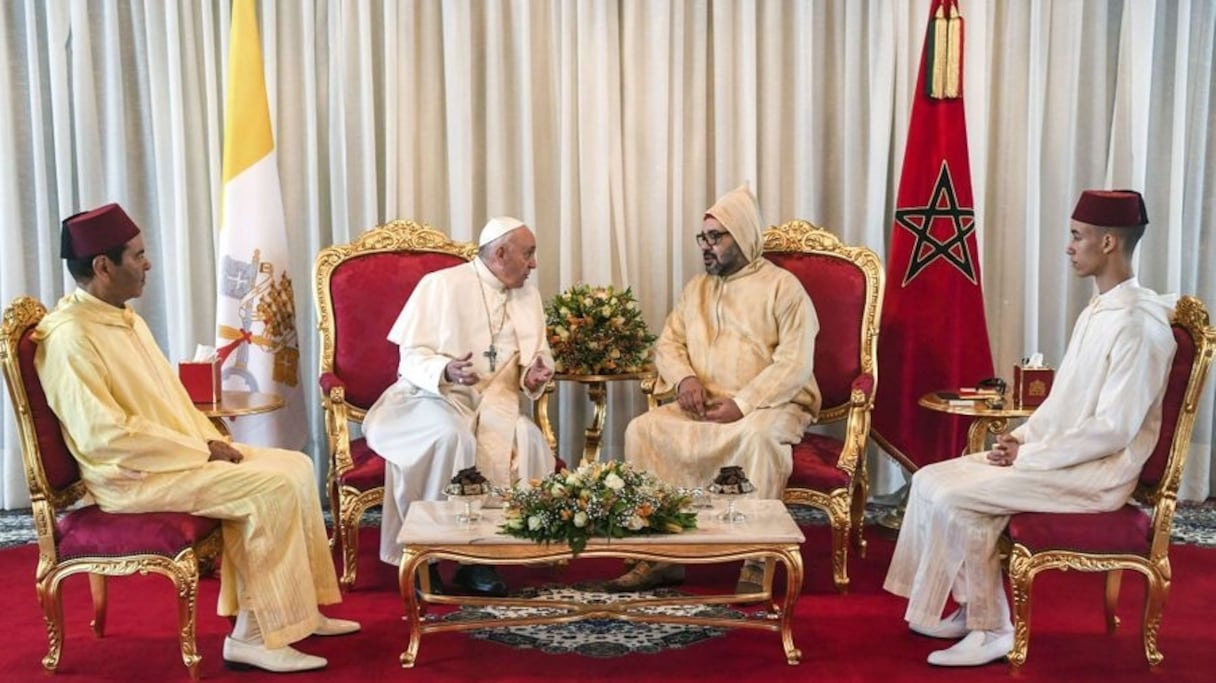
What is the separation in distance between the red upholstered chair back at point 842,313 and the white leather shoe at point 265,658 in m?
2.72

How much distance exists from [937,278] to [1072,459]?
2.12 metres

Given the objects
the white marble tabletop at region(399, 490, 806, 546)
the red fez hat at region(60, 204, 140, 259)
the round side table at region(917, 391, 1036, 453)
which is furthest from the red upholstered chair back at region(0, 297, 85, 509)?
the round side table at region(917, 391, 1036, 453)

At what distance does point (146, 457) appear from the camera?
4.28m

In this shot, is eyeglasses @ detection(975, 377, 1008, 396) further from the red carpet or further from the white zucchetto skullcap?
the white zucchetto skullcap

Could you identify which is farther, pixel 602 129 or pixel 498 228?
pixel 602 129

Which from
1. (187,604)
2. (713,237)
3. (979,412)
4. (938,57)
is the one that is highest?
(938,57)

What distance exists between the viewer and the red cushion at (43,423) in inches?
166

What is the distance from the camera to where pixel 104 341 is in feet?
14.1

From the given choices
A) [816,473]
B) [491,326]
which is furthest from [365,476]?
[816,473]

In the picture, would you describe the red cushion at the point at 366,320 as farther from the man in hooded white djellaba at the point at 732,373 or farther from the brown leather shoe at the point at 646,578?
the brown leather shoe at the point at 646,578

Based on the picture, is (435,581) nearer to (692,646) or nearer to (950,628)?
(692,646)

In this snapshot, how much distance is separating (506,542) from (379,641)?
82 centimetres

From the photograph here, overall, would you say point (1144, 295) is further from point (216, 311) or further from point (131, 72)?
point (131, 72)

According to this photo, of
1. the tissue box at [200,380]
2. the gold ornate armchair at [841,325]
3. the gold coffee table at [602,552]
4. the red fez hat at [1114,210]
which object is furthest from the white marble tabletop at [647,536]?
the red fez hat at [1114,210]
